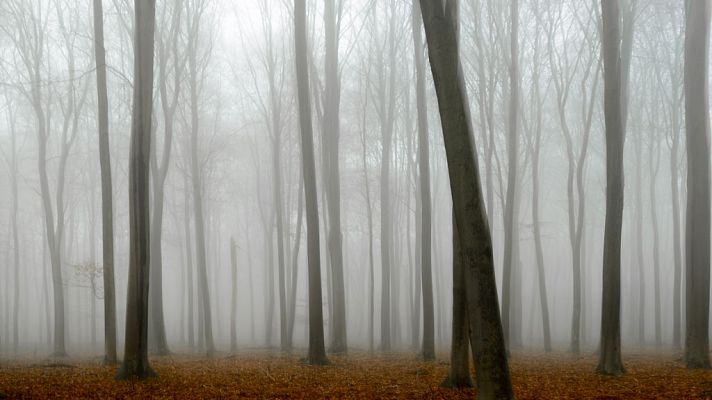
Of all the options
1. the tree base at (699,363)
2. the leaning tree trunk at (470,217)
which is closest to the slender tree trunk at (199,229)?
the tree base at (699,363)

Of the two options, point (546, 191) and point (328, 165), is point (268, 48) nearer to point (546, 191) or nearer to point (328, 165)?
point (328, 165)

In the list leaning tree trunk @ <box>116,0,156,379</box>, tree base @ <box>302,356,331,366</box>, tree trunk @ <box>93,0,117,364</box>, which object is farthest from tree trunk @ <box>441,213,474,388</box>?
tree trunk @ <box>93,0,117,364</box>

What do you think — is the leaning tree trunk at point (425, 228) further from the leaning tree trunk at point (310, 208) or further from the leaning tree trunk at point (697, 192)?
A: the leaning tree trunk at point (697, 192)

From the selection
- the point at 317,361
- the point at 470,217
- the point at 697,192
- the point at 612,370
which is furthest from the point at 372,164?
the point at 470,217

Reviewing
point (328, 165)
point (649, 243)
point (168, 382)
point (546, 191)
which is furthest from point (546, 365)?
point (649, 243)

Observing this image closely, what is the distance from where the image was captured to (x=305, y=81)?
1339cm

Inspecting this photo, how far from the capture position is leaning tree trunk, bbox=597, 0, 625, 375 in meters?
9.99

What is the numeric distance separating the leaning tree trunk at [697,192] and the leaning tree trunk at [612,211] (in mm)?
2288

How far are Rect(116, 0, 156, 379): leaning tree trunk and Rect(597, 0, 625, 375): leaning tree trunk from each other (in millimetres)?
7935

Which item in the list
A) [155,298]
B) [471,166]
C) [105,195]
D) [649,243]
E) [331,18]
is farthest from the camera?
[649,243]

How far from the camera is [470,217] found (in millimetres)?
5852

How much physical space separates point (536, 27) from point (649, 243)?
3709 centimetres

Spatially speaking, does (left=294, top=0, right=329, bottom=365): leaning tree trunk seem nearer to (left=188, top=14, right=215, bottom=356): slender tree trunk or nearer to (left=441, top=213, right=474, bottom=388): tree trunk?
(left=441, top=213, right=474, bottom=388): tree trunk

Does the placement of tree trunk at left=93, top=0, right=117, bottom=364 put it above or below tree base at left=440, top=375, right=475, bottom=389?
above
